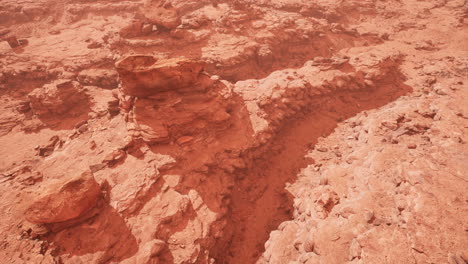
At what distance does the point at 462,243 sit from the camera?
10.4 ft

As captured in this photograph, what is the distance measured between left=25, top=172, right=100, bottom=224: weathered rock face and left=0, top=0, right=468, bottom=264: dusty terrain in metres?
0.03

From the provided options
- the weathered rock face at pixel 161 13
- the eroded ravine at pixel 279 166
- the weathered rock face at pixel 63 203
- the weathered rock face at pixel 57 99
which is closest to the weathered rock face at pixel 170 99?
the eroded ravine at pixel 279 166

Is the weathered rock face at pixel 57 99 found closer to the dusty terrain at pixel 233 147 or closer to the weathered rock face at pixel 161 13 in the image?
the dusty terrain at pixel 233 147

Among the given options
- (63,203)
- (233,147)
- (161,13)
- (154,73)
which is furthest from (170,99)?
(161,13)

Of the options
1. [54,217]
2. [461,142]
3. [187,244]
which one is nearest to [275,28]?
[461,142]

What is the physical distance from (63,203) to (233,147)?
12.9 feet

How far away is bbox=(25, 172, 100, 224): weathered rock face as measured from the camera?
3.93 meters

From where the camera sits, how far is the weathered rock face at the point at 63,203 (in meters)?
3.93

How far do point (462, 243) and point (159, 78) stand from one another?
628 cm

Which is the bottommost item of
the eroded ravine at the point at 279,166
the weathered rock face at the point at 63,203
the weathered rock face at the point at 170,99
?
the eroded ravine at the point at 279,166

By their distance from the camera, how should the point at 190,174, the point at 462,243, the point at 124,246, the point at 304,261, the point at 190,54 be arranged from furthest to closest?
1. the point at 190,54
2. the point at 190,174
3. the point at 124,246
4. the point at 304,261
5. the point at 462,243

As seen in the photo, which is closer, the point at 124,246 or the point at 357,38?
the point at 124,246

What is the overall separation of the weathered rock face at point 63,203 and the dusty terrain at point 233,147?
0.03 meters

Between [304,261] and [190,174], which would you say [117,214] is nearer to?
[190,174]
